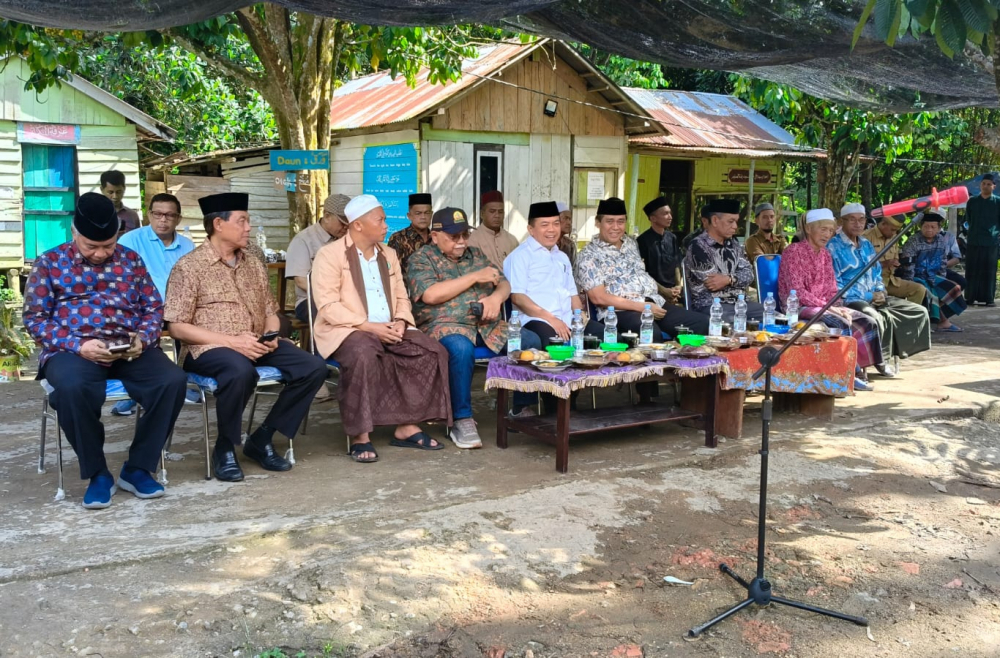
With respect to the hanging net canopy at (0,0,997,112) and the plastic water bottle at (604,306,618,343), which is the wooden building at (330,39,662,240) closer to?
the plastic water bottle at (604,306,618,343)

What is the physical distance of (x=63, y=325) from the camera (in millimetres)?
4746

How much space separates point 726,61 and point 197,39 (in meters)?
4.91

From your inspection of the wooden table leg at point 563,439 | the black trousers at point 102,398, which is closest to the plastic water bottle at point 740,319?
the wooden table leg at point 563,439

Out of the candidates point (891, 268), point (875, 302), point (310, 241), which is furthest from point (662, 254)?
point (891, 268)

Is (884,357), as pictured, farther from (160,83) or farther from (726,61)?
(160,83)

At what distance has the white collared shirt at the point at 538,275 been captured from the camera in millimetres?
6505

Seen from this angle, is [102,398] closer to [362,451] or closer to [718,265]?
[362,451]

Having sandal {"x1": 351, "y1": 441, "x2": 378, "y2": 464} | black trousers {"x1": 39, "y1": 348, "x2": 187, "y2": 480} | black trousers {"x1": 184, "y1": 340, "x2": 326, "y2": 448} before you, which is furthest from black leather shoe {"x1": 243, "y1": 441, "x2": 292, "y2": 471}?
black trousers {"x1": 39, "y1": 348, "x2": 187, "y2": 480}

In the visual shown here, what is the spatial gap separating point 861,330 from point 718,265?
4.64 ft

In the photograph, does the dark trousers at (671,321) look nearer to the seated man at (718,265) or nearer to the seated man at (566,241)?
the seated man at (718,265)

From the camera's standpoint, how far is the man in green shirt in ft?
42.9

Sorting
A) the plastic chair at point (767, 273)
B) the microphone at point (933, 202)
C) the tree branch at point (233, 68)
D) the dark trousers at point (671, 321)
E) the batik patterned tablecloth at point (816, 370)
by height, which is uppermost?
the tree branch at point (233, 68)

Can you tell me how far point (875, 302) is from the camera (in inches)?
320

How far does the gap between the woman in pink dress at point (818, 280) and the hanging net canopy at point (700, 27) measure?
1430 millimetres
